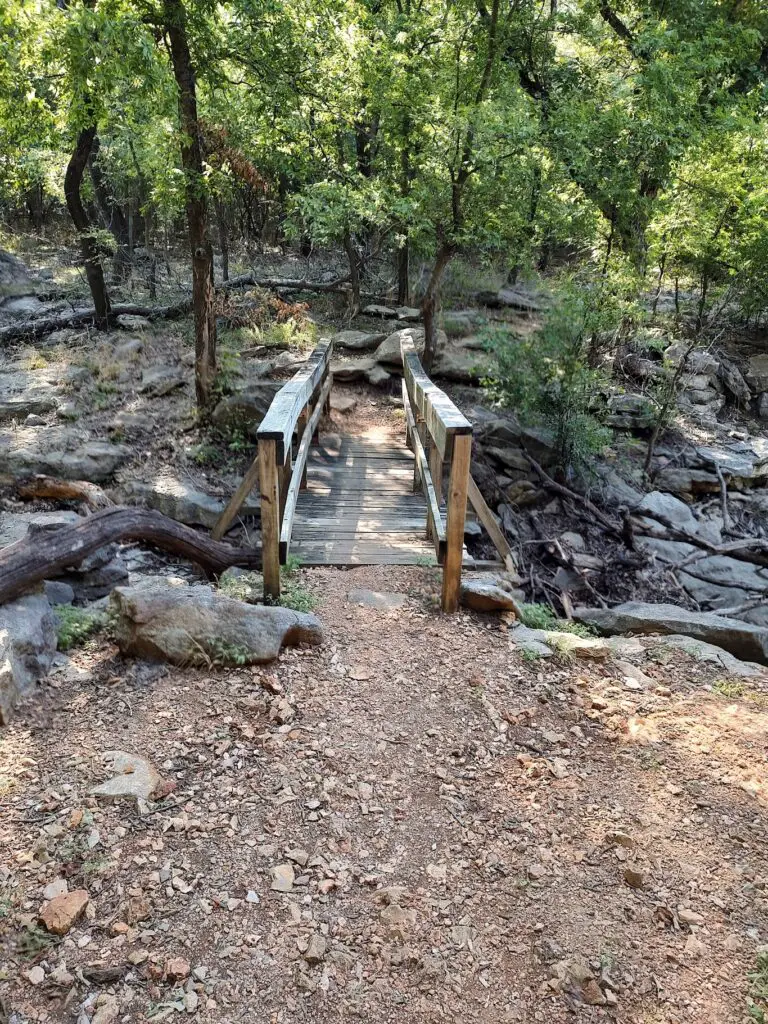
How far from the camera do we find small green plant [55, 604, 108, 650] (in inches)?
165

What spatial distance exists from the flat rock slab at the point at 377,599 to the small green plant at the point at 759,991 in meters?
3.00

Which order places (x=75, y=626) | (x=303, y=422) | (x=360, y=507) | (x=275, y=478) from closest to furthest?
(x=75, y=626), (x=275, y=478), (x=360, y=507), (x=303, y=422)

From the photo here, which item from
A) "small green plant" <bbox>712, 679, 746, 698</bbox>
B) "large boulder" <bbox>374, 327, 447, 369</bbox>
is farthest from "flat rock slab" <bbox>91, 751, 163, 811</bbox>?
"large boulder" <bbox>374, 327, 447, 369</bbox>

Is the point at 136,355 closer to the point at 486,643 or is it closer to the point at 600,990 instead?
the point at 486,643

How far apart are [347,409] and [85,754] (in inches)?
316

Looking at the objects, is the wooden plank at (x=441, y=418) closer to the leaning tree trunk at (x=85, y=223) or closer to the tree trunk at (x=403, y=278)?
the leaning tree trunk at (x=85, y=223)

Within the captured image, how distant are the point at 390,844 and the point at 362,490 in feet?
16.6

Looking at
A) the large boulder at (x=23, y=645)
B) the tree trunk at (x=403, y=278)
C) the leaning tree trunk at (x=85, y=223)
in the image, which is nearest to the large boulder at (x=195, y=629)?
the large boulder at (x=23, y=645)

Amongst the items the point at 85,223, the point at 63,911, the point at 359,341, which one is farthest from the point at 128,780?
the point at 85,223

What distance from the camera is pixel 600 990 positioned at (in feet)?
7.45

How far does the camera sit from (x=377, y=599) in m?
5.07

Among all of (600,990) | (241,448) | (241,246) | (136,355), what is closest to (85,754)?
(600,990)

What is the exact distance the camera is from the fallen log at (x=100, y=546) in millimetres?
4332

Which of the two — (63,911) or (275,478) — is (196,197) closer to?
(275,478)
